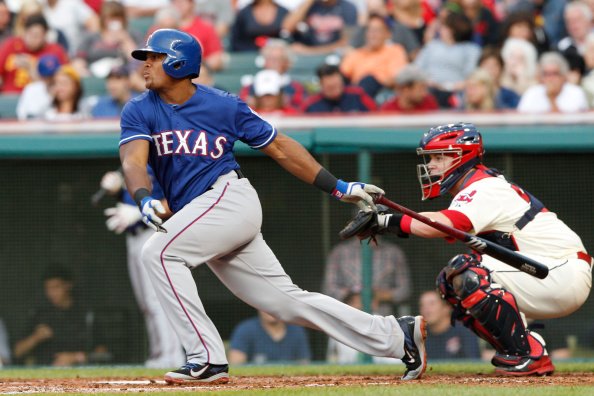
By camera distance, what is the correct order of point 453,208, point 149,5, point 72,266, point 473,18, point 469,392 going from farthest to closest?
point 149,5 < point 473,18 < point 72,266 < point 453,208 < point 469,392

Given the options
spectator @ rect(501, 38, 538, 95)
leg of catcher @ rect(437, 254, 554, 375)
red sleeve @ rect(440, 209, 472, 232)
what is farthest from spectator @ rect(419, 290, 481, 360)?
red sleeve @ rect(440, 209, 472, 232)

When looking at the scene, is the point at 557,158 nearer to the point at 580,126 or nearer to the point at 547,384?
the point at 580,126

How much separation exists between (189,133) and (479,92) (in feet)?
15.3

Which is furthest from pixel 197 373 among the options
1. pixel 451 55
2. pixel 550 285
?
pixel 451 55

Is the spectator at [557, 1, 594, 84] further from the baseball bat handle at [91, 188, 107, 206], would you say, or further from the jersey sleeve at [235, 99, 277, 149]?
the jersey sleeve at [235, 99, 277, 149]

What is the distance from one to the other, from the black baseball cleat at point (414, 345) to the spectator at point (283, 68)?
4.44m

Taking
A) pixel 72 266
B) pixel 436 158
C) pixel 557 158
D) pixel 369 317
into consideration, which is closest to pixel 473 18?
pixel 557 158

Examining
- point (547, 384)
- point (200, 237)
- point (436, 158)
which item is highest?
point (436, 158)

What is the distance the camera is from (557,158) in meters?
8.38

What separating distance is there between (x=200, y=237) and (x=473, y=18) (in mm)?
6523

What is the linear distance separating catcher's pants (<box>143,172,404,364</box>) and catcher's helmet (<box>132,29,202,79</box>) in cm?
54

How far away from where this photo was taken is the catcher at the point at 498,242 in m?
A: 5.42

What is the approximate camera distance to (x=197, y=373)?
5.17 meters

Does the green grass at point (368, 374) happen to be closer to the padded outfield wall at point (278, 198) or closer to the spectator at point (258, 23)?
the padded outfield wall at point (278, 198)
